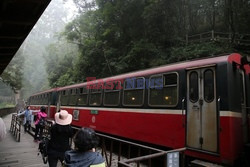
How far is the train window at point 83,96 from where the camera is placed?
1159cm

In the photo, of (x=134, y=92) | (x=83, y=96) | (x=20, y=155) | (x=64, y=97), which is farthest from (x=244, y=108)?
(x=64, y=97)

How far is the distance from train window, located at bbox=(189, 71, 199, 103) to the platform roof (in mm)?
4230

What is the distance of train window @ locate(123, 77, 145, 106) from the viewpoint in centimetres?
755

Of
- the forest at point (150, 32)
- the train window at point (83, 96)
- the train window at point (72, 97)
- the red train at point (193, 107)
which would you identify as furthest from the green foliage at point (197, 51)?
the red train at point (193, 107)

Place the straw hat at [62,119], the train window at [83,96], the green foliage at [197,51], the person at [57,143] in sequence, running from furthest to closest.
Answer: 1. the green foliage at [197,51]
2. the train window at [83,96]
3. the person at [57,143]
4. the straw hat at [62,119]

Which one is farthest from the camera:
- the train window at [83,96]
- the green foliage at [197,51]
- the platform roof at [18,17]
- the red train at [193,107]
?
the green foliage at [197,51]

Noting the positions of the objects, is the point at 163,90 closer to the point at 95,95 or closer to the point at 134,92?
the point at 134,92

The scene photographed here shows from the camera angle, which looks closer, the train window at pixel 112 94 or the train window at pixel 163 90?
the train window at pixel 163 90

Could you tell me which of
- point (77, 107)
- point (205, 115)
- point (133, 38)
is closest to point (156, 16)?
point (133, 38)

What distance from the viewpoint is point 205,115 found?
5.49 m

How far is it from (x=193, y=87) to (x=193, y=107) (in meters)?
0.56

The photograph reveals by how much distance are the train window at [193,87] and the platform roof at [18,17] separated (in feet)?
13.9

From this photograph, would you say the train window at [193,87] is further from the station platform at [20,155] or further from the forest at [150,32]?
the forest at [150,32]

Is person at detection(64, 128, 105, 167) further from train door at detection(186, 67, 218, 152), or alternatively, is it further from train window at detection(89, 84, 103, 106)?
train window at detection(89, 84, 103, 106)
